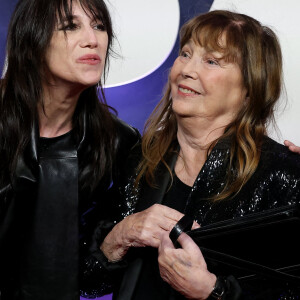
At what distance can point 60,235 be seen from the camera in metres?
1.86

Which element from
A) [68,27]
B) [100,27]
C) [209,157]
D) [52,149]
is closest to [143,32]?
[100,27]

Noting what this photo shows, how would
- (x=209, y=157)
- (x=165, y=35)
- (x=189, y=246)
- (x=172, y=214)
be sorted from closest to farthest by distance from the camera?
1. (x=189, y=246)
2. (x=172, y=214)
3. (x=209, y=157)
4. (x=165, y=35)

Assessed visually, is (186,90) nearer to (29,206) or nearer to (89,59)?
(89,59)

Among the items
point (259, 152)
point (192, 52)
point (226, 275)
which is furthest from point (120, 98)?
point (226, 275)

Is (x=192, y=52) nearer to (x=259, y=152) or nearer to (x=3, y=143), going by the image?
(x=259, y=152)

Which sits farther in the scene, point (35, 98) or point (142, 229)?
point (35, 98)

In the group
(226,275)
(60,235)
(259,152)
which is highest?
(259,152)

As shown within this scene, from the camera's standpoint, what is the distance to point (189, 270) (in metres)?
1.45

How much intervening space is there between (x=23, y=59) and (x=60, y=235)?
2.01 feet

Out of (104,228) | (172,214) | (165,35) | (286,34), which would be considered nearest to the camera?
(172,214)

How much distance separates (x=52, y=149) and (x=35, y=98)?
0.59ft

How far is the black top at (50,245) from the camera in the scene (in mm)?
1832

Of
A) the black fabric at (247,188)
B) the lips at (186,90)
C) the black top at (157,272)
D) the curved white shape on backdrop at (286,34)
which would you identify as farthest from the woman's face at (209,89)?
the curved white shape on backdrop at (286,34)

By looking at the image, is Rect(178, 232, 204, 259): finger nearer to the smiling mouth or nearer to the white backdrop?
the smiling mouth
